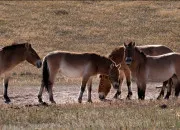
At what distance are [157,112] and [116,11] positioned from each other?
38728 millimetres

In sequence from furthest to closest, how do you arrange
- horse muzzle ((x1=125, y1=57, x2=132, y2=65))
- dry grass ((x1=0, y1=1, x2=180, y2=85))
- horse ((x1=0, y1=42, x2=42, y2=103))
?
dry grass ((x1=0, y1=1, x2=180, y2=85)) < horse ((x1=0, y1=42, x2=42, y2=103)) < horse muzzle ((x1=125, y1=57, x2=132, y2=65))

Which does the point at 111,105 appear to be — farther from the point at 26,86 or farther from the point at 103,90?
the point at 26,86

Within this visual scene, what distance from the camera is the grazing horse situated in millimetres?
19125

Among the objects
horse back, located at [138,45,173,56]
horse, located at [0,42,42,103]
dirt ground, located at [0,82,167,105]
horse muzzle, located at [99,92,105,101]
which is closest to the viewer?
→ horse, located at [0,42,42,103]

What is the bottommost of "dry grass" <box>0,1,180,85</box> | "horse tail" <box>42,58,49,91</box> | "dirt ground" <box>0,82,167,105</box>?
"dry grass" <box>0,1,180,85</box>

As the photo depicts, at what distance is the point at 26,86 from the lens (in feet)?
81.7

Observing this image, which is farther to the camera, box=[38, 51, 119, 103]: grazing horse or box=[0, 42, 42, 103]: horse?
box=[0, 42, 42, 103]: horse

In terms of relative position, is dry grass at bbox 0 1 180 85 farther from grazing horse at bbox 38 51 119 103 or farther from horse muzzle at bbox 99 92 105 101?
grazing horse at bbox 38 51 119 103

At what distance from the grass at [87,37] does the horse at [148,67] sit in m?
2.04

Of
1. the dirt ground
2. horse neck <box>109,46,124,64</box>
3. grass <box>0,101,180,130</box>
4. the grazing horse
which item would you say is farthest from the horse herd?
grass <box>0,101,180,130</box>

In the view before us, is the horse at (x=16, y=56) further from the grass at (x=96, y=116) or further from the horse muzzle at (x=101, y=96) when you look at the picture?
the grass at (x=96, y=116)

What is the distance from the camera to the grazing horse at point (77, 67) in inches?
753

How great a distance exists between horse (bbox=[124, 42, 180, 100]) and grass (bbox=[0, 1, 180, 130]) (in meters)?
2.04

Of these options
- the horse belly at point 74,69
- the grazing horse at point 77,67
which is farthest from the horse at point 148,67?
the horse belly at point 74,69
